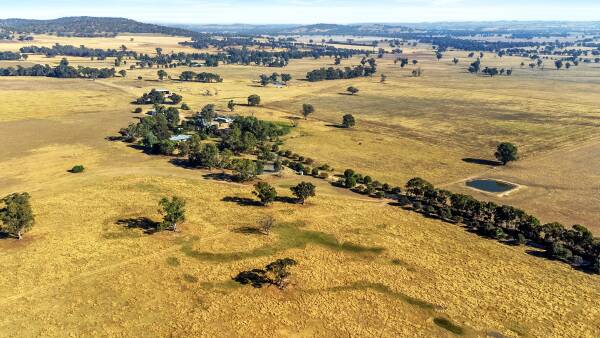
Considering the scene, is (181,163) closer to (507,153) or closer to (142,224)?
(142,224)

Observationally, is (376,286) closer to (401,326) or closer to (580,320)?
(401,326)

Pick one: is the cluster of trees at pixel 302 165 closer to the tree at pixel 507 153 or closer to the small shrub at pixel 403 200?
the small shrub at pixel 403 200

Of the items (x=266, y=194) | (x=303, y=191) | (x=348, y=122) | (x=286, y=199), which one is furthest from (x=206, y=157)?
(x=348, y=122)

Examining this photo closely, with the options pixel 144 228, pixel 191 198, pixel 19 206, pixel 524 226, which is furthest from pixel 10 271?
pixel 524 226

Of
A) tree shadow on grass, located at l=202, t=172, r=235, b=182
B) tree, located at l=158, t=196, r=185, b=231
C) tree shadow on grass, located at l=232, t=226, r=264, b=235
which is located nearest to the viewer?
tree, located at l=158, t=196, r=185, b=231

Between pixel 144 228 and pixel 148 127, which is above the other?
pixel 148 127

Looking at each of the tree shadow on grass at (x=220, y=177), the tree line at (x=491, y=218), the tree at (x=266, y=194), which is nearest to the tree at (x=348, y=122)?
the tree line at (x=491, y=218)

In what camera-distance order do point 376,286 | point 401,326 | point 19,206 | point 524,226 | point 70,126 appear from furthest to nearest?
1. point 70,126
2. point 524,226
3. point 19,206
4. point 376,286
5. point 401,326

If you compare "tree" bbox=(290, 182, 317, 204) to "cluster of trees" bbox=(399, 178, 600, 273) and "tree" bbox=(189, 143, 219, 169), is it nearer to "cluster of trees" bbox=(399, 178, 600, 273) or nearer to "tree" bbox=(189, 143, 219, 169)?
"cluster of trees" bbox=(399, 178, 600, 273)

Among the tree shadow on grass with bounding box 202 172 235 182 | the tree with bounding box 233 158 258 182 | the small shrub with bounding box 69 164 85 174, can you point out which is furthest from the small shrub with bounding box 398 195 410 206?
the small shrub with bounding box 69 164 85 174
